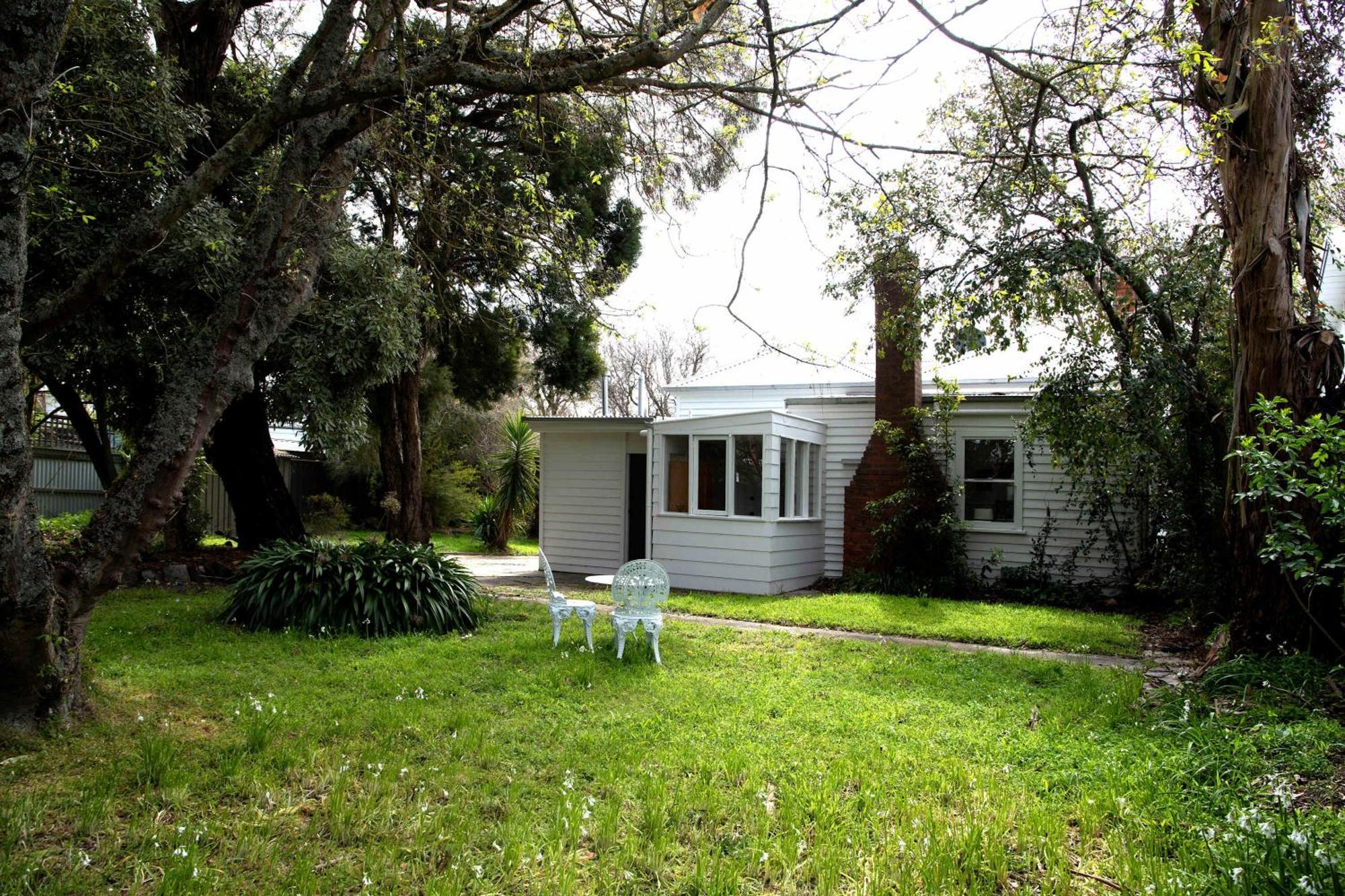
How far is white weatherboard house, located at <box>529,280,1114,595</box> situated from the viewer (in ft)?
42.3

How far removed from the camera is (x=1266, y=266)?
6.87 m

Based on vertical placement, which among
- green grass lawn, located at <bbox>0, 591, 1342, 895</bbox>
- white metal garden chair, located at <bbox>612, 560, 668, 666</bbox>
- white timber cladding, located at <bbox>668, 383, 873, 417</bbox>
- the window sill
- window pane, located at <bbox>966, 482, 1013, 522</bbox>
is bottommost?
green grass lawn, located at <bbox>0, 591, 1342, 895</bbox>

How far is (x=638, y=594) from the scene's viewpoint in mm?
7715

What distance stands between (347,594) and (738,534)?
19.8 feet

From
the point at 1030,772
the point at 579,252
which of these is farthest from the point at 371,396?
the point at 1030,772

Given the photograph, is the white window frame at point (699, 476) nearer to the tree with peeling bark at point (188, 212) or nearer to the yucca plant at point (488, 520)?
the tree with peeling bark at point (188, 212)

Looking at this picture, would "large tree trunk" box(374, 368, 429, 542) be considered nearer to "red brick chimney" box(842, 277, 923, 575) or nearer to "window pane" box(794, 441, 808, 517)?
"window pane" box(794, 441, 808, 517)

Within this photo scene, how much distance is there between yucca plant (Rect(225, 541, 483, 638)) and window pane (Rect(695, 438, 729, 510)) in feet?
16.1

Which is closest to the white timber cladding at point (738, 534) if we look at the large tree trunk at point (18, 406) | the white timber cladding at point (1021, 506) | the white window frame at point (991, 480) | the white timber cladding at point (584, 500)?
the white timber cladding at point (1021, 506)

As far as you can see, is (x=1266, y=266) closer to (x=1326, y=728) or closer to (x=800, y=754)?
(x=1326, y=728)

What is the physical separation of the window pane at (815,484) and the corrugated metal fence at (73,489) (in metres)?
11.0

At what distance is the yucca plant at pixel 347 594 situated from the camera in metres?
8.46

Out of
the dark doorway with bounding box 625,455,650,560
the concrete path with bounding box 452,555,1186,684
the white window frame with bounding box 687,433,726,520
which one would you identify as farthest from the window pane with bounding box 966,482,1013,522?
the dark doorway with bounding box 625,455,650,560

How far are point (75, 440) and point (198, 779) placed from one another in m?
19.2
